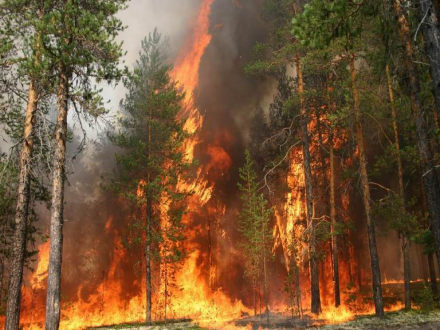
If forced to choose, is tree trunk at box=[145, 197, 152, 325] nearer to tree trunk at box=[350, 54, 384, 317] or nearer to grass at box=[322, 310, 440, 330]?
grass at box=[322, 310, 440, 330]

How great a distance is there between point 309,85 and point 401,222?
41.1ft

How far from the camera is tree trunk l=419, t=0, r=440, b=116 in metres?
6.05

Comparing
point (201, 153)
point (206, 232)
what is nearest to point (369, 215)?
point (206, 232)

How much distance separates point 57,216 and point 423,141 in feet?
36.3

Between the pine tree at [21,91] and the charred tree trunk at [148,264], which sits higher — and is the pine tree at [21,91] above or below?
above

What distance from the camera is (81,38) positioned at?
11406mm

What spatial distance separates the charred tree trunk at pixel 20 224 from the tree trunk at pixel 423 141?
12181mm

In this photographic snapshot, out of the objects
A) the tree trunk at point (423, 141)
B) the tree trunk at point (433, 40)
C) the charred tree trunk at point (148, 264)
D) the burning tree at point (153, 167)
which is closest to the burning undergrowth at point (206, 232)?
the charred tree trunk at point (148, 264)

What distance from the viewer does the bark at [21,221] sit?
443 inches

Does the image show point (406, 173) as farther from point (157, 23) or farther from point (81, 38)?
point (157, 23)

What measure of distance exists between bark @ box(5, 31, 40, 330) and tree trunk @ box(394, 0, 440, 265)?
11.1 metres

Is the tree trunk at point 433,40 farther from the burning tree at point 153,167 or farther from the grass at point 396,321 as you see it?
the burning tree at point 153,167

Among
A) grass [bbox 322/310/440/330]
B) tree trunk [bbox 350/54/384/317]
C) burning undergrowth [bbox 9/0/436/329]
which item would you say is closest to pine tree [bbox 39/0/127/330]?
grass [bbox 322/310/440/330]

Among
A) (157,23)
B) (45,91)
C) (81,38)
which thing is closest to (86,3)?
(81,38)
